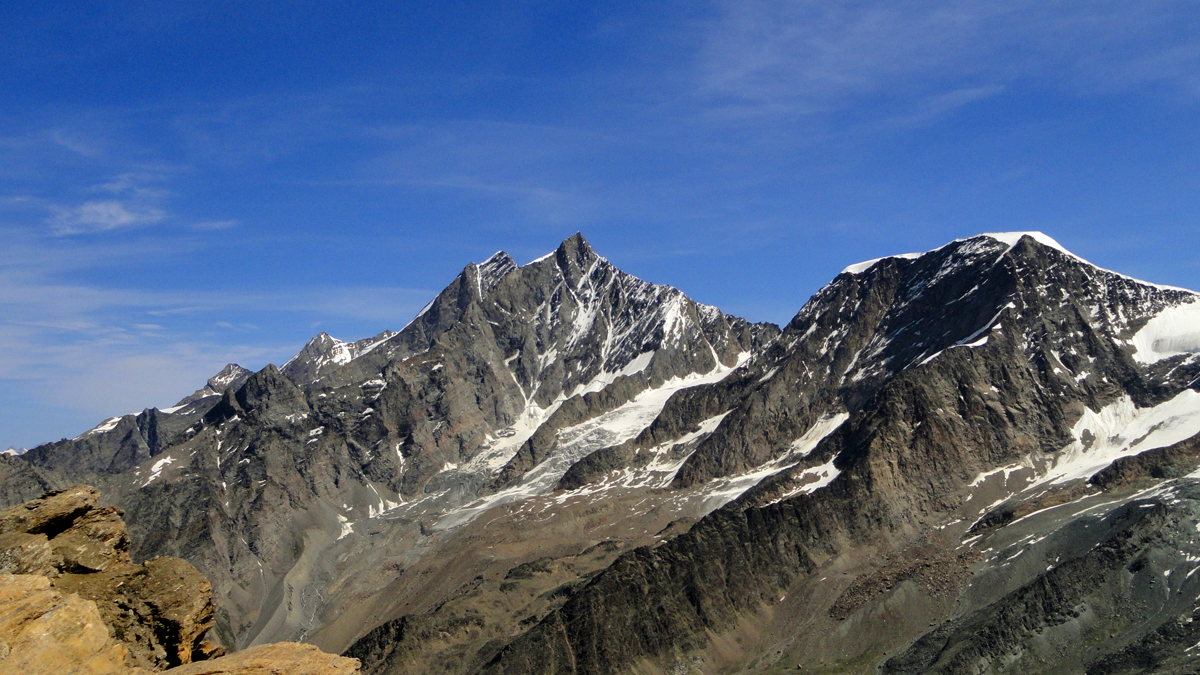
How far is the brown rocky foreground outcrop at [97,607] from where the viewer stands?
25203 mm

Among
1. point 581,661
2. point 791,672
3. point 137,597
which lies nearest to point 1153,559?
point 791,672

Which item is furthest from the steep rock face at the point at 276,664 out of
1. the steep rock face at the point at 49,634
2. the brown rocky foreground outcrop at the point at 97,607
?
the steep rock face at the point at 49,634

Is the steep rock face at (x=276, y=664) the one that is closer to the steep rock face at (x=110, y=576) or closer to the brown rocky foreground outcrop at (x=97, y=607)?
the brown rocky foreground outcrop at (x=97, y=607)

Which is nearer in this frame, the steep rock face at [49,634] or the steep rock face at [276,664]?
the steep rock face at [49,634]

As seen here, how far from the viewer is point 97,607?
30.1 m

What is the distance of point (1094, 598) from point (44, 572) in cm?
18652

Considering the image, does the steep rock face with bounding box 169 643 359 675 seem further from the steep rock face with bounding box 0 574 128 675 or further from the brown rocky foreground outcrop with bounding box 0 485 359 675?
the steep rock face with bounding box 0 574 128 675

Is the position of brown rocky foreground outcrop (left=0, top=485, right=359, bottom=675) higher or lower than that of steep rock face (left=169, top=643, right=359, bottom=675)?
higher

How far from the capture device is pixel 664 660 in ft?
644

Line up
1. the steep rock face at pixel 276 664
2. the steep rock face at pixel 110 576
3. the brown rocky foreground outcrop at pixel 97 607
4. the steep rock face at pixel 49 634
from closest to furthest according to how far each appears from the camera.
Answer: the steep rock face at pixel 49 634 → the brown rocky foreground outcrop at pixel 97 607 → the steep rock face at pixel 276 664 → the steep rock face at pixel 110 576

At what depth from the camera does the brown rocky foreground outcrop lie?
25.2 metres

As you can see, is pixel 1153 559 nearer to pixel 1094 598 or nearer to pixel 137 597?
pixel 1094 598

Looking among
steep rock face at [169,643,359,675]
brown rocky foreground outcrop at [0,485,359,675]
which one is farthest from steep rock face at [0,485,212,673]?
steep rock face at [169,643,359,675]

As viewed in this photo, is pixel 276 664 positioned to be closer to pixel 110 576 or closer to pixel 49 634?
pixel 49 634
